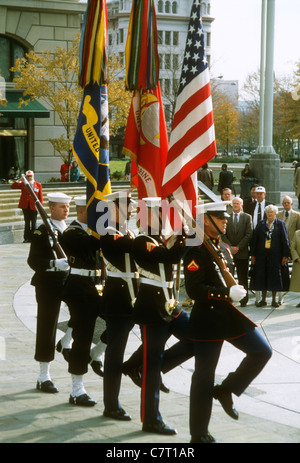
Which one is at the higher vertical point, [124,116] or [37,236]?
[124,116]

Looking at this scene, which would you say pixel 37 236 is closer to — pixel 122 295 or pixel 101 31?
pixel 122 295

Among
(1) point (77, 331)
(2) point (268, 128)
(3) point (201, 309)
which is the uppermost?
(2) point (268, 128)

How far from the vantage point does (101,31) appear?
27.0 ft

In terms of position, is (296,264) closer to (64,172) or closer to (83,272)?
(83,272)

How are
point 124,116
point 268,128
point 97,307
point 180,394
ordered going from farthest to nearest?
point 124,116
point 268,128
point 180,394
point 97,307

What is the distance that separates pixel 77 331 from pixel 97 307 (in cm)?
28

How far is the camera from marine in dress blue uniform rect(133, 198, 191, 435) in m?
6.06

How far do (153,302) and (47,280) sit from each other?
1.56 meters

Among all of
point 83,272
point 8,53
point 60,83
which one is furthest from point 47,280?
point 8,53

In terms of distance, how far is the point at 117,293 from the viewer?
21.5 ft

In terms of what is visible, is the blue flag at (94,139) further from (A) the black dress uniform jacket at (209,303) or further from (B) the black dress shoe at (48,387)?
(A) the black dress uniform jacket at (209,303)

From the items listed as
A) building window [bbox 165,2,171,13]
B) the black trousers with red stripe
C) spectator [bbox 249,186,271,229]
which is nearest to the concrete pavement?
the black trousers with red stripe
